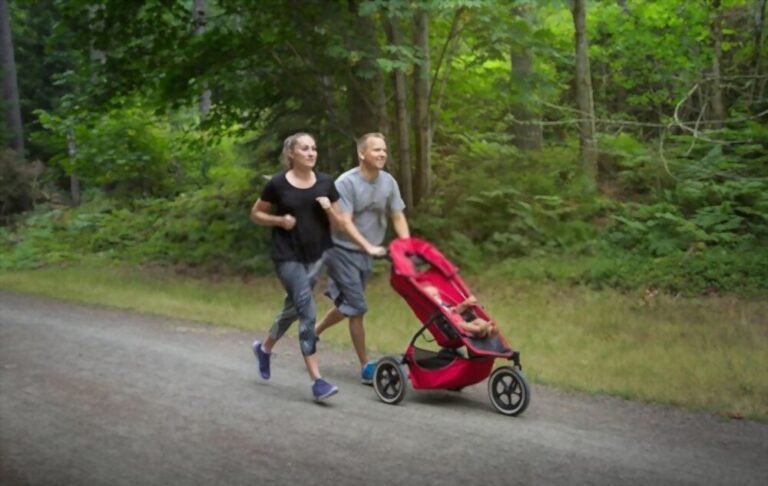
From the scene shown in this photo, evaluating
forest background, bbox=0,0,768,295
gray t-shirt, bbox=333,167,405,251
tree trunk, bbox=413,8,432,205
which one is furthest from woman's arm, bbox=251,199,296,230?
tree trunk, bbox=413,8,432,205

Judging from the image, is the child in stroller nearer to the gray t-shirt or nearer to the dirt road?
the dirt road

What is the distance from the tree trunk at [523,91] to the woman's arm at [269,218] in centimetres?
702

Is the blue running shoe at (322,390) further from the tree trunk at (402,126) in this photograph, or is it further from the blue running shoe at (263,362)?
the tree trunk at (402,126)

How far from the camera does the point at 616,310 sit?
11.4 meters

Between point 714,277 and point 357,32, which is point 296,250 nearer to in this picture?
point 714,277

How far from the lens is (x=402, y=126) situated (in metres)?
15.9

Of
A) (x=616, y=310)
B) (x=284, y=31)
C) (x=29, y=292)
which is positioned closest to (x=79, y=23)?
(x=284, y=31)

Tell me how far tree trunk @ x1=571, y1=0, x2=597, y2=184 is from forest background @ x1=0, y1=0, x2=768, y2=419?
0.04m

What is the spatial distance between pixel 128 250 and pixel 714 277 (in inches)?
517

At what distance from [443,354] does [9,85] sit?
93.3 ft

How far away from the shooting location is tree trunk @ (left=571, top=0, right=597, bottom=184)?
16.0m

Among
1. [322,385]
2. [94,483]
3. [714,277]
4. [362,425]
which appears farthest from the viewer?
[714,277]

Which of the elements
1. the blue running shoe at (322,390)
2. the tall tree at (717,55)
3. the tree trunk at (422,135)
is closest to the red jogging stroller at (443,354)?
the blue running shoe at (322,390)

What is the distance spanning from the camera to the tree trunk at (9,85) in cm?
3112
